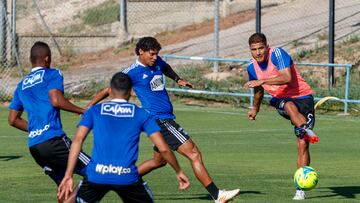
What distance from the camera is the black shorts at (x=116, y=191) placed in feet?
29.2

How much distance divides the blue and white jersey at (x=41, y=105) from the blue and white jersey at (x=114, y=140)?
1.90m

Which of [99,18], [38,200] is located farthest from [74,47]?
[38,200]

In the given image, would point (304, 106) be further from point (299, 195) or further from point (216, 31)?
point (216, 31)

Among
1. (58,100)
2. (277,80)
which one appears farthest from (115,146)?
(277,80)

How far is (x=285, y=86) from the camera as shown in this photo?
13.5 metres

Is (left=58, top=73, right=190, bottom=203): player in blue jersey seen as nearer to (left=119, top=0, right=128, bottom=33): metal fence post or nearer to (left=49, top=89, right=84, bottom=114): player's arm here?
(left=49, top=89, right=84, bottom=114): player's arm

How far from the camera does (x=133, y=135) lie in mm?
8883

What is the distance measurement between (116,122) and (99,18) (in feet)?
88.8

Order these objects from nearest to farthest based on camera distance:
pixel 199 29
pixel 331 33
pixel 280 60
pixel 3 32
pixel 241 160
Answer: pixel 280 60
pixel 241 160
pixel 331 33
pixel 3 32
pixel 199 29

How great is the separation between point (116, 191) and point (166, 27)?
25.9 meters

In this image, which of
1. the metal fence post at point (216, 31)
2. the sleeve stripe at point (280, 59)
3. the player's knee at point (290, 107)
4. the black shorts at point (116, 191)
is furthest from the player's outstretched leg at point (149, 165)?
the metal fence post at point (216, 31)

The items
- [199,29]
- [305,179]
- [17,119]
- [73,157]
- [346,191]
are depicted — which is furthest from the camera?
[199,29]

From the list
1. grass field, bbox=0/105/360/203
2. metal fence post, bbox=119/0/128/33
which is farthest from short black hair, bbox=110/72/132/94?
metal fence post, bbox=119/0/128/33

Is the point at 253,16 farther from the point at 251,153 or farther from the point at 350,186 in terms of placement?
the point at 350,186
